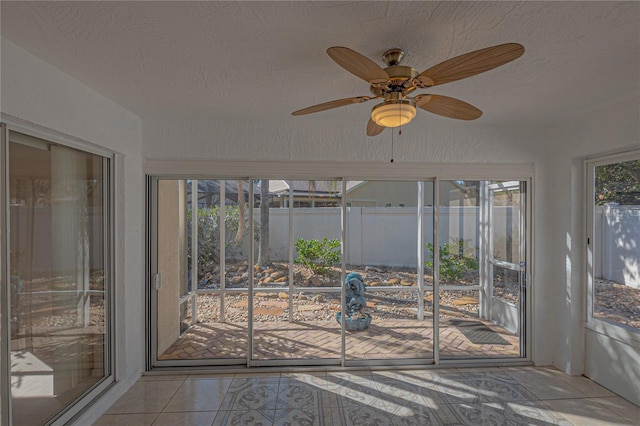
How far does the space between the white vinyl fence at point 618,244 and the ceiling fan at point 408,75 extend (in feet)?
6.53

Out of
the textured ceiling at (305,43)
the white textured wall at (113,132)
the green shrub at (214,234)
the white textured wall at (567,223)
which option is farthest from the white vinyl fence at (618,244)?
the white textured wall at (113,132)

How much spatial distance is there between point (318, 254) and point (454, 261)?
140 centimetres

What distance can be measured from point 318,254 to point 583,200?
254cm

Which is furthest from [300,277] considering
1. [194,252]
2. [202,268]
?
[194,252]

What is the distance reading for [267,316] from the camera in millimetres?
3283

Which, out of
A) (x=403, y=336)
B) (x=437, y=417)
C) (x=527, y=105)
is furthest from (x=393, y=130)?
(x=437, y=417)

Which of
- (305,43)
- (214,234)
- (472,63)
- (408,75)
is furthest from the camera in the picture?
(214,234)

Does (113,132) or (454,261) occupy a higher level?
(113,132)

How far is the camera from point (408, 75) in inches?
61.7

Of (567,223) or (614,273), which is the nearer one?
(614,273)

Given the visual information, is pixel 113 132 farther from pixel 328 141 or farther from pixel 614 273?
pixel 614 273

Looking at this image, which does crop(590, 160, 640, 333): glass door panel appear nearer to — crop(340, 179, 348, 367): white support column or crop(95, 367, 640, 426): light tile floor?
crop(95, 367, 640, 426): light tile floor

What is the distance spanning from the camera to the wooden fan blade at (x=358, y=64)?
50.6 inches

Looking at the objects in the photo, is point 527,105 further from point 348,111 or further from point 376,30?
point 376,30
